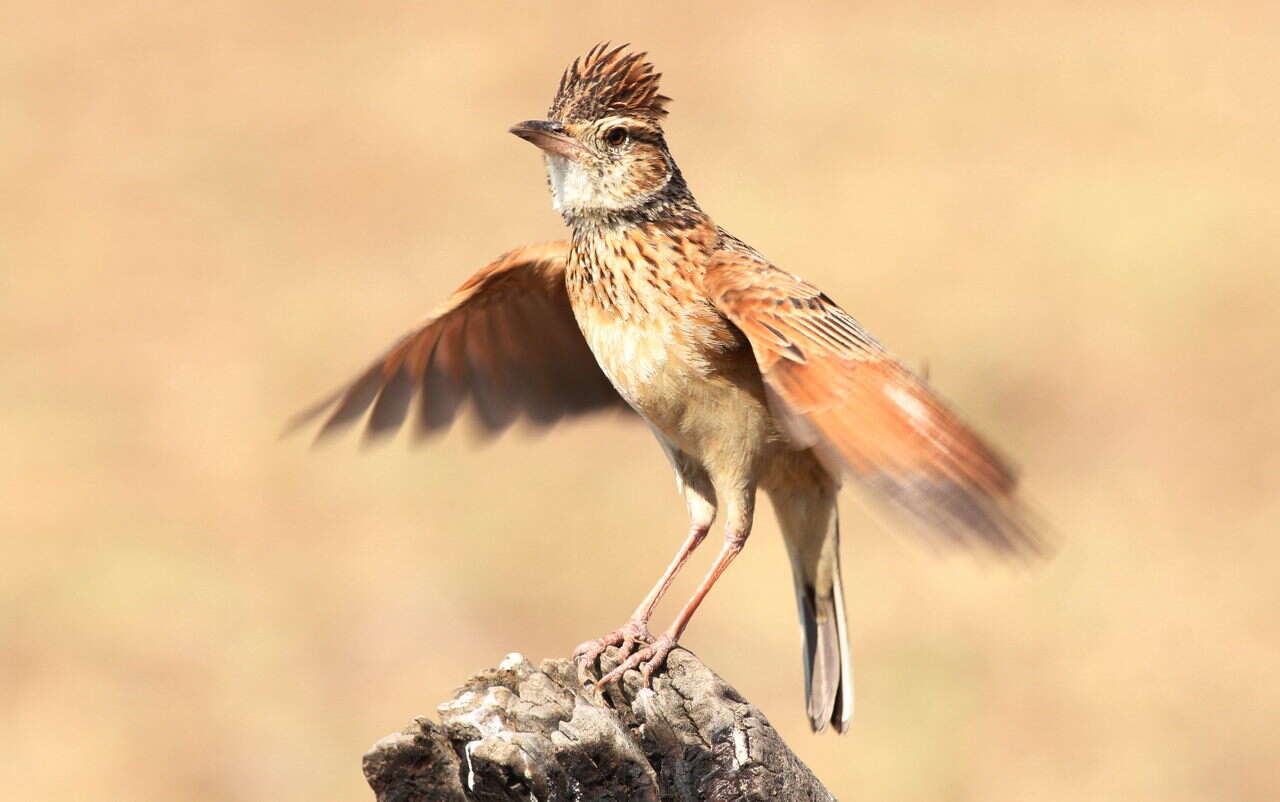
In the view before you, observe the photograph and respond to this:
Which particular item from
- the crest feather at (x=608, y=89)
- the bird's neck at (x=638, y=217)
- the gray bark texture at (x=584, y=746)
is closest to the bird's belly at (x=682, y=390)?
the bird's neck at (x=638, y=217)

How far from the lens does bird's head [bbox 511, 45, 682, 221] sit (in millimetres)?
6191

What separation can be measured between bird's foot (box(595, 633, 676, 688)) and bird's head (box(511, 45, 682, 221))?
1520 millimetres

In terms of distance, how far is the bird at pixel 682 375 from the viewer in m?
5.10

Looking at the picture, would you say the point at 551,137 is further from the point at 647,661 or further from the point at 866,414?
the point at 647,661

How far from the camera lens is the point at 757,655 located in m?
11.0

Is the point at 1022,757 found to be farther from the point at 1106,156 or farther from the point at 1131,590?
the point at 1106,156

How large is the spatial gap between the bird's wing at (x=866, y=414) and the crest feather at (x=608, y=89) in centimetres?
70

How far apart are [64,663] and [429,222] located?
651 centimetres

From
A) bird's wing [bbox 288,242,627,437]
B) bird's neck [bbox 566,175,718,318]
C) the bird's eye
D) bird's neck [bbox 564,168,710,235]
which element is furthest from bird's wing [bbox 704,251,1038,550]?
bird's wing [bbox 288,242,627,437]

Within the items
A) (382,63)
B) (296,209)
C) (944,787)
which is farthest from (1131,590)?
(382,63)

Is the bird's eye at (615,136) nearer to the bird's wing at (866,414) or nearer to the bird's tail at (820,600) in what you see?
the bird's wing at (866,414)

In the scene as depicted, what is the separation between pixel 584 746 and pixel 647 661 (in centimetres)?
101

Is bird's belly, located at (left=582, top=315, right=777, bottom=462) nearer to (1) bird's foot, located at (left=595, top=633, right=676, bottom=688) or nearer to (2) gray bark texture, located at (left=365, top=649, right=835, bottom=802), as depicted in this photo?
(1) bird's foot, located at (left=595, top=633, right=676, bottom=688)

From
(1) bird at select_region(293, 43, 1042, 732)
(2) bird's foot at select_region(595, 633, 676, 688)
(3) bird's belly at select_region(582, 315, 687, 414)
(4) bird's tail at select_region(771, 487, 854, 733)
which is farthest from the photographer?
(4) bird's tail at select_region(771, 487, 854, 733)
